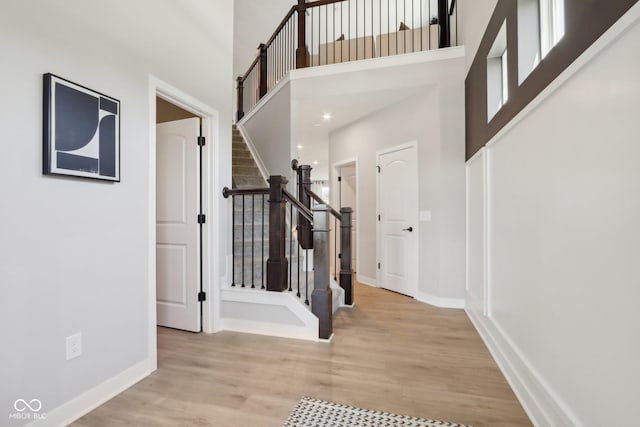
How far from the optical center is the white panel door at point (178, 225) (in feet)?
9.26

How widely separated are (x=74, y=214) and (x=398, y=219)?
3.54 meters

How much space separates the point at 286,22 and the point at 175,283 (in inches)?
153

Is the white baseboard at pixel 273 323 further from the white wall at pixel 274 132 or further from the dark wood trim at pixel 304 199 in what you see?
the white wall at pixel 274 132

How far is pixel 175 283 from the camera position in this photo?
2900 millimetres

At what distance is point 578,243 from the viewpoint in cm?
127

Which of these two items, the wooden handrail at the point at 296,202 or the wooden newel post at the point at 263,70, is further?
the wooden newel post at the point at 263,70

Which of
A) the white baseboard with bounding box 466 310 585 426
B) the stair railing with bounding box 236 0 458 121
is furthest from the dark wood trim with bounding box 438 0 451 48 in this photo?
the white baseboard with bounding box 466 310 585 426

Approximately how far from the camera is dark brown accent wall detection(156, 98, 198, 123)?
3484 millimetres

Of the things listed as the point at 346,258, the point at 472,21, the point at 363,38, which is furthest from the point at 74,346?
the point at 363,38

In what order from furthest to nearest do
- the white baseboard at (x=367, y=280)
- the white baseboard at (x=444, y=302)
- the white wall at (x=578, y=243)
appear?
the white baseboard at (x=367, y=280)
the white baseboard at (x=444, y=302)
the white wall at (x=578, y=243)

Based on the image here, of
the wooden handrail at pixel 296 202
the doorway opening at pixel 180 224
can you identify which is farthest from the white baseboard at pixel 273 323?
the wooden handrail at pixel 296 202

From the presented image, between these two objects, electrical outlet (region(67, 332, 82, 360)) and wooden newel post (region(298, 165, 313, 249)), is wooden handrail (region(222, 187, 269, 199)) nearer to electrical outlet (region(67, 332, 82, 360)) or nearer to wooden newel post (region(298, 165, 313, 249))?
wooden newel post (region(298, 165, 313, 249))

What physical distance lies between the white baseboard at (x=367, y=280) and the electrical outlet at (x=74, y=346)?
12.1 ft

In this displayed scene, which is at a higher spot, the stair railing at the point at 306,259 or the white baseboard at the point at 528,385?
the stair railing at the point at 306,259
